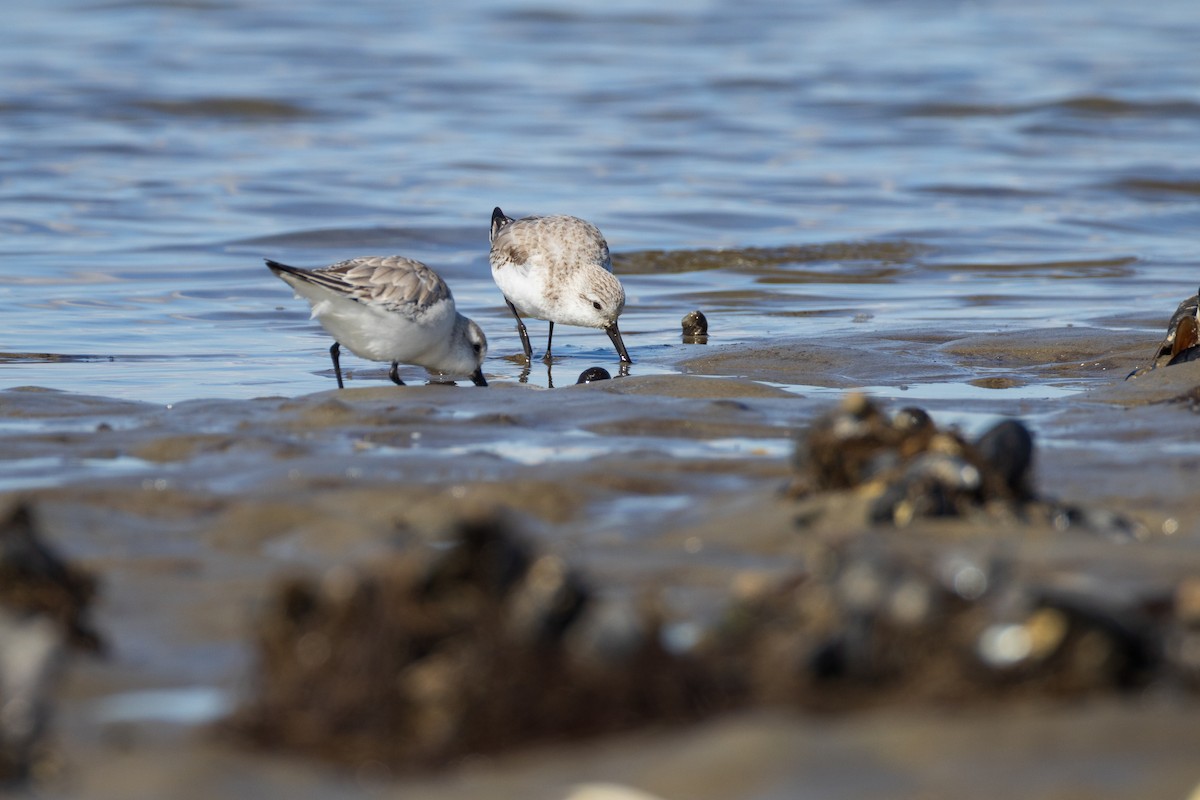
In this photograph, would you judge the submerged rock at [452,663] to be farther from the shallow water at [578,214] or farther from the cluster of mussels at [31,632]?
the cluster of mussels at [31,632]

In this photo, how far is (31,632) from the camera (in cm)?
307

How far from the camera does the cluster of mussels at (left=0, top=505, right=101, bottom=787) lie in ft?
9.77

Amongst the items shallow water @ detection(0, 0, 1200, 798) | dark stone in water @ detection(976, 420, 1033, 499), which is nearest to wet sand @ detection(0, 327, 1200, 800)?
shallow water @ detection(0, 0, 1200, 798)

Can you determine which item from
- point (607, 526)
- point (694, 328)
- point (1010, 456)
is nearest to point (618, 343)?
point (694, 328)

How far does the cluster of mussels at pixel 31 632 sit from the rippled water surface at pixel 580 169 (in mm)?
4271

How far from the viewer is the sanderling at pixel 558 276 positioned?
10062mm

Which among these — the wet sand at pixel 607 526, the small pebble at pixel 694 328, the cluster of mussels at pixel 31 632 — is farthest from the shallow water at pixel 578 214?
the small pebble at pixel 694 328

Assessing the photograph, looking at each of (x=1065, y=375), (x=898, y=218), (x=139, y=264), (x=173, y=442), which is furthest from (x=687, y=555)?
(x=898, y=218)

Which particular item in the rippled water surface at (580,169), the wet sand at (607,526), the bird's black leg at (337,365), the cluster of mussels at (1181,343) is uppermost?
the rippled water surface at (580,169)

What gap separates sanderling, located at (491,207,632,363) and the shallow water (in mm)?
300

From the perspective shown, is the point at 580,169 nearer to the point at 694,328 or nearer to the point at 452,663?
the point at 694,328

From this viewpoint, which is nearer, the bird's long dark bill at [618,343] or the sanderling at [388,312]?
the sanderling at [388,312]

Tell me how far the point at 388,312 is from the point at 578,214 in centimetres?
674

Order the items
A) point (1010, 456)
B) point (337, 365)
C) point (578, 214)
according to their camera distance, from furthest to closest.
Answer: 1. point (578, 214)
2. point (337, 365)
3. point (1010, 456)
